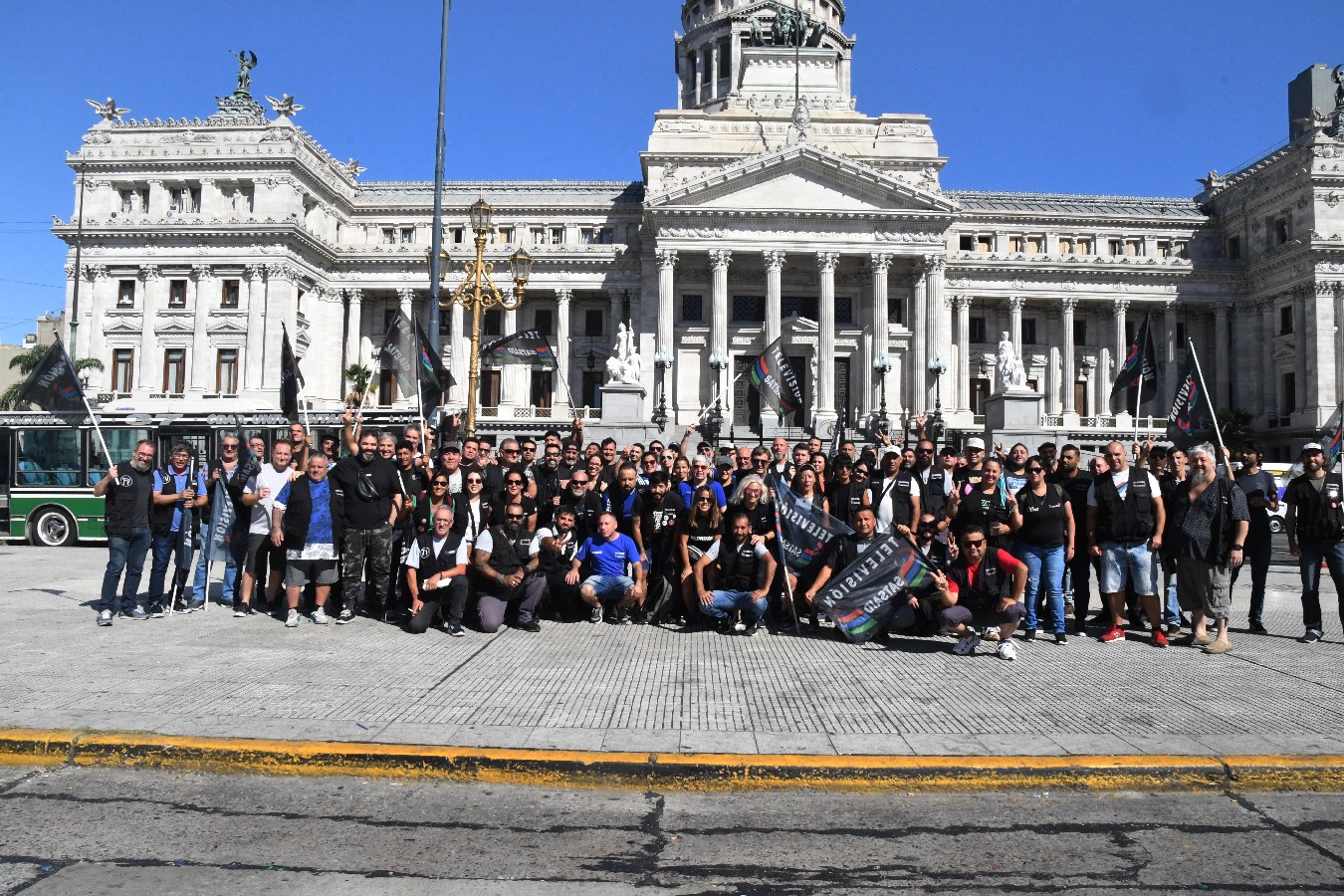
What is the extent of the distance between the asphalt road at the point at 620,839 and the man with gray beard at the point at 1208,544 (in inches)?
187

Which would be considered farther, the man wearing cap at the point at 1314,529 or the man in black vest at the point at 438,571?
the man wearing cap at the point at 1314,529

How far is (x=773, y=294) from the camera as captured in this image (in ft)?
148

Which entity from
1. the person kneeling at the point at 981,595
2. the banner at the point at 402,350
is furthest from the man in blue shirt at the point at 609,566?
the banner at the point at 402,350

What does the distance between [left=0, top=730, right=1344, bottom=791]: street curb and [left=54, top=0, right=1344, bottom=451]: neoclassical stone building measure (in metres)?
37.4

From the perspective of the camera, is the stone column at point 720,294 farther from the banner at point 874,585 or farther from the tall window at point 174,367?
the banner at point 874,585

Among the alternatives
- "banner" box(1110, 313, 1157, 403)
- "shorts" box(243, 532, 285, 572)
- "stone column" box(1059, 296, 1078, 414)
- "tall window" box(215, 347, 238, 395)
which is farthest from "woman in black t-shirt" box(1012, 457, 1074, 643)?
"tall window" box(215, 347, 238, 395)

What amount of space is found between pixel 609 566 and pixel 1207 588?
6.73 meters

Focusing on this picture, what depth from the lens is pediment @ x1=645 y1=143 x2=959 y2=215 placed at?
4484 centimetres

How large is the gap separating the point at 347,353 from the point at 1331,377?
5406cm

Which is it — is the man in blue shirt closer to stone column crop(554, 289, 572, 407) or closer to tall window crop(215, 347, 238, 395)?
stone column crop(554, 289, 572, 407)

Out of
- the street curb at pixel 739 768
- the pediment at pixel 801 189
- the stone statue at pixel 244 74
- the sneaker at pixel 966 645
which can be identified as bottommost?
the street curb at pixel 739 768

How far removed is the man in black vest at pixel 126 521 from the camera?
1035 cm

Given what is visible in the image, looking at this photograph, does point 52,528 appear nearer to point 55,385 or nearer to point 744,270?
point 55,385

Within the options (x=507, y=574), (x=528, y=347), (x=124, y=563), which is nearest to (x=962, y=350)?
(x=528, y=347)
